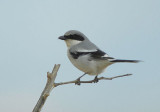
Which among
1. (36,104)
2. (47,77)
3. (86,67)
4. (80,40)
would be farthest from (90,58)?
(36,104)

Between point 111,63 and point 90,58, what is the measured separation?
37cm

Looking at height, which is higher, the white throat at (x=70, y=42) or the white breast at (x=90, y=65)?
the white throat at (x=70, y=42)

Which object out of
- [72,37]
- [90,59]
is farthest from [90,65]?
[72,37]

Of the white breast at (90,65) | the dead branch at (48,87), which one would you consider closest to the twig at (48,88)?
the dead branch at (48,87)

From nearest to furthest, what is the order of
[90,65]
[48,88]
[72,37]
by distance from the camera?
1. [48,88]
2. [90,65]
3. [72,37]

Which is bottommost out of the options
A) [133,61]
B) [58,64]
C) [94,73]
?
[94,73]

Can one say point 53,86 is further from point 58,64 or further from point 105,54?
point 105,54

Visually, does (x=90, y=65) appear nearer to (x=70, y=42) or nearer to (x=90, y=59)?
(x=90, y=59)

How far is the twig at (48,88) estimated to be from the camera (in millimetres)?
3218

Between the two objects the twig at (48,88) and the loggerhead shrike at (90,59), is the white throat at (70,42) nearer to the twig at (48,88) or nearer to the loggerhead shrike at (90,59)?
the loggerhead shrike at (90,59)

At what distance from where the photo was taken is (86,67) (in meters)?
4.61

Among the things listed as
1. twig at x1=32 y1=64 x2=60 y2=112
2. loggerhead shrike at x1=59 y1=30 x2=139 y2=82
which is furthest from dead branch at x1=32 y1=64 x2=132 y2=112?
loggerhead shrike at x1=59 y1=30 x2=139 y2=82

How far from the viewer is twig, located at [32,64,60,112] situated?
10.6 feet

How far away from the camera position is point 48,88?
3.43 meters
